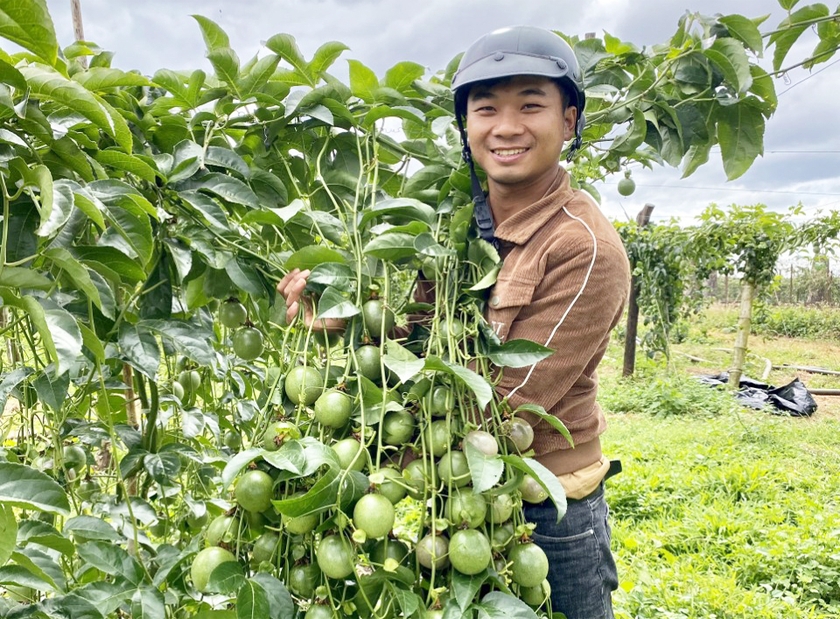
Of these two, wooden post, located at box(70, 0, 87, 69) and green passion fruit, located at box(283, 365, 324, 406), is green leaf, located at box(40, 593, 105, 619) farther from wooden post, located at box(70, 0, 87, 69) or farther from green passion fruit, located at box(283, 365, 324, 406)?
wooden post, located at box(70, 0, 87, 69)

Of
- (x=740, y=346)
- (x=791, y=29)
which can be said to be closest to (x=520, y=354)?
(x=791, y=29)

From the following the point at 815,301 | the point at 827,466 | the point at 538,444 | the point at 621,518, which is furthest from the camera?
the point at 815,301

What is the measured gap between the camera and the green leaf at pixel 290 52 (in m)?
1.08

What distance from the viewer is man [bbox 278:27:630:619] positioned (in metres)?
1.05

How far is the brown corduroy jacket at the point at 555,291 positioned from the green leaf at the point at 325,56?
435 millimetres

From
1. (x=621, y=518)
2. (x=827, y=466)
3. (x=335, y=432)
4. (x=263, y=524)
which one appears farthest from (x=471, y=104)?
(x=827, y=466)

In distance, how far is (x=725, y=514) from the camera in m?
2.97

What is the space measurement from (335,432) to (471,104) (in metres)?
0.62

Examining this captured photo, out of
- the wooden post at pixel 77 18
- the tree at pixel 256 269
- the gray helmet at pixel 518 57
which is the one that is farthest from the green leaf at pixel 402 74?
the wooden post at pixel 77 18

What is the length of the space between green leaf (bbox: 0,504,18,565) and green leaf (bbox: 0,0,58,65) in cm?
51

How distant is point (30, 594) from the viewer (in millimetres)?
1100

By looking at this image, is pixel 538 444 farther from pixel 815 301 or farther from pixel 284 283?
pixel 815 301

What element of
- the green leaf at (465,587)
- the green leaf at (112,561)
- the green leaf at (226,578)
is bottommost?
the green leaf at (112,561)

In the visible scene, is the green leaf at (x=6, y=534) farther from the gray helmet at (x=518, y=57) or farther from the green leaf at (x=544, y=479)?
the gray helmet at (x=518, y=57)
